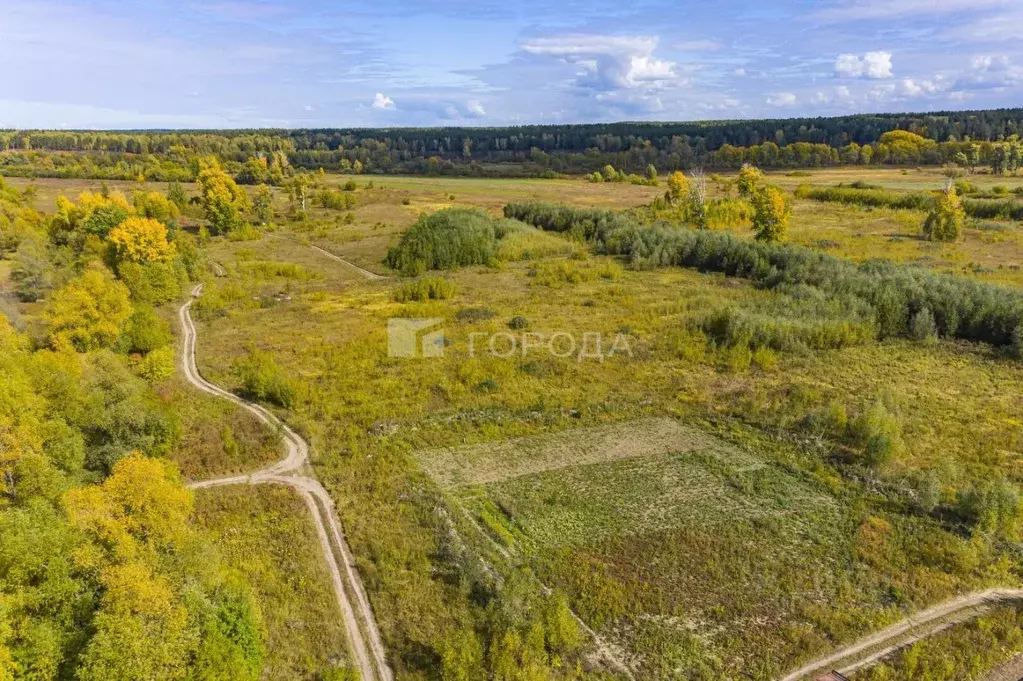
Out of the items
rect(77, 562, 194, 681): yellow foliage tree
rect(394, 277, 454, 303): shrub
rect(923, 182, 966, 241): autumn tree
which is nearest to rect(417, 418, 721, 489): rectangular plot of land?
rect(77, 562, 194, 681): yellow foliage tree

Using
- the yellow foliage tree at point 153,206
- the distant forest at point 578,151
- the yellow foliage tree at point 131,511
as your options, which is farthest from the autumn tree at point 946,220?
the yellow foliage tree at point 153,206

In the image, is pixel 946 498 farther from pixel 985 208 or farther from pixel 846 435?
pixel 985 208

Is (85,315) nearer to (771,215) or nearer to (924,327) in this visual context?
(924,327)

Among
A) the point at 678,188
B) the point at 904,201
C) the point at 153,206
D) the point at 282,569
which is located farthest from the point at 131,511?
the point at 904,201

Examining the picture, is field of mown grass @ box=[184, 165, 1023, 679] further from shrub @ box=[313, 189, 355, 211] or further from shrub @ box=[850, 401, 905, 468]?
shrub @ box=[313, 189, 355, 211]

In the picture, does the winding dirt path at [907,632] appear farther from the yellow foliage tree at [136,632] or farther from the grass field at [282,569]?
the yellow foliage tree at [136,632]
